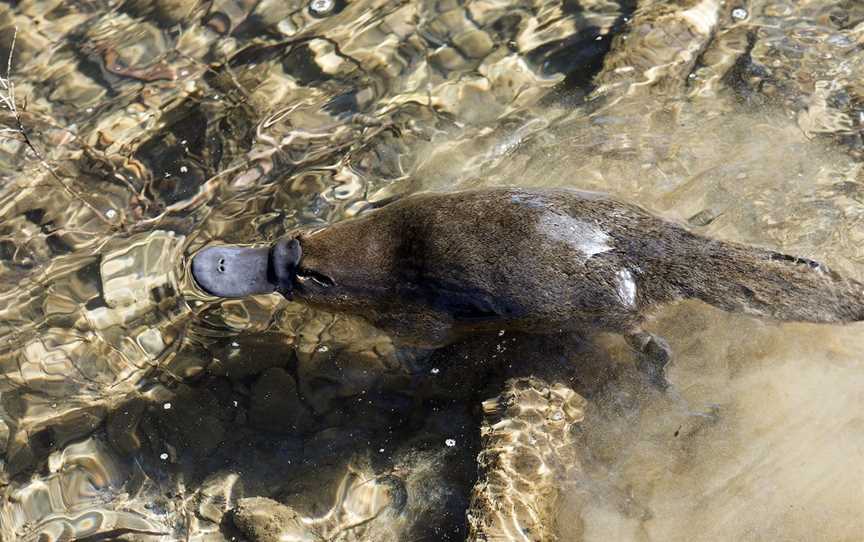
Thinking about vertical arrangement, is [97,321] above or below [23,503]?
above

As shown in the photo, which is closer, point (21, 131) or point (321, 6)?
point (21, 131)

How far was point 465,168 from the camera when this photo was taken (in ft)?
18.9

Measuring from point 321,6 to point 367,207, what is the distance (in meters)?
2.21

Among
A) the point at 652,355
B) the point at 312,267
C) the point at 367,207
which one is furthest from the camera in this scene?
the point at 367,207

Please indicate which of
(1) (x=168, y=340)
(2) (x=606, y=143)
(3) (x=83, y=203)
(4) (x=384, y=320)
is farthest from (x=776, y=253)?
(3) (x=83, y=203)

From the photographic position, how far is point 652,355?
14.6 ft

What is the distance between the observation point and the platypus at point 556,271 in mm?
4059

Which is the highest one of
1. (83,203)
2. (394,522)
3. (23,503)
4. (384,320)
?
(83,203)

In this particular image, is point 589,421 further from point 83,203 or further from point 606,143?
point 83,203

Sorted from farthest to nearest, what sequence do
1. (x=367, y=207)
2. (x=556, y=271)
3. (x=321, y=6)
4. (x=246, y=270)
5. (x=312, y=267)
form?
(x=321, y=6) < (x=367, y=207) < (x=246, y=270) < (x=312, y=267) < (x=556, y=271)

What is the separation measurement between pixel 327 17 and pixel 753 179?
12.2 feet

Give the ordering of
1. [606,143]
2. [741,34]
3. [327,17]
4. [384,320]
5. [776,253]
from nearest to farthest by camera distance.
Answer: [776,253], [384,320], [606,143], [741,34], [327,17]

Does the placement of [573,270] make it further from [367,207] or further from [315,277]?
[367,207]

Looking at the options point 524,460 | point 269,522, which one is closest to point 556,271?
point 524,460
